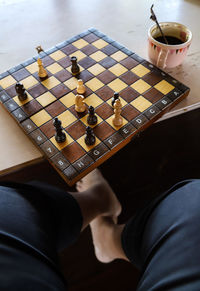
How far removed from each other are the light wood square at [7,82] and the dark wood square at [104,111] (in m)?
0.30

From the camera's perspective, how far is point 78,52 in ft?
3.02

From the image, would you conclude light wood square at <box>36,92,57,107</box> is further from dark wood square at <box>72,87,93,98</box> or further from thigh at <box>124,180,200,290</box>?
thigh at <box>124,180,200,290</box>

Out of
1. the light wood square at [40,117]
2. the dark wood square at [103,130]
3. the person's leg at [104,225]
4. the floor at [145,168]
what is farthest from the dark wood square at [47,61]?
the floor at [145,168]

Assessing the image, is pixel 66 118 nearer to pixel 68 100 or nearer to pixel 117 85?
pixel 68 100

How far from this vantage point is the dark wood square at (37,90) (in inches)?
32.2

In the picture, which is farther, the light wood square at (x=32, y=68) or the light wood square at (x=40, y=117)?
the light wood square at (x=32, y=68)

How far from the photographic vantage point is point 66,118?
0.77 meters

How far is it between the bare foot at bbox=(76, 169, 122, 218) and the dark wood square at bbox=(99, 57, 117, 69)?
0.60 metres

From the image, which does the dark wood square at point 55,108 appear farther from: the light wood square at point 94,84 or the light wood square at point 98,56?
the light wood square at point 98,56

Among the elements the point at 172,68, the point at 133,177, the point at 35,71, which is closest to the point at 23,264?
the point at 35,71

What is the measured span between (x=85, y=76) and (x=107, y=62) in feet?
0.32

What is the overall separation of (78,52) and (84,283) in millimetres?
1069

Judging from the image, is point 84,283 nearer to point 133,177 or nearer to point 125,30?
point 133,177

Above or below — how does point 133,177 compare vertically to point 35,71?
below
